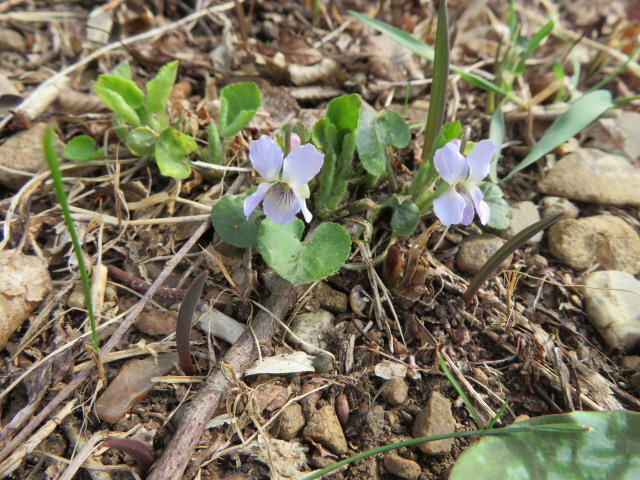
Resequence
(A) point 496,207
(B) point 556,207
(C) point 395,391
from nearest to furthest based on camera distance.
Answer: (C) point 395,391 < (A) point 496,207 < (B) point 556,207

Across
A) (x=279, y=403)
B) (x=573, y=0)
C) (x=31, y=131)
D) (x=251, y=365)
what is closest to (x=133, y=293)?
(x=251, y=365)

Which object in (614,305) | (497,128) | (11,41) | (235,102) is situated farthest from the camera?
(11,41)

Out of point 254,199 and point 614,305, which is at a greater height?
point 254,199

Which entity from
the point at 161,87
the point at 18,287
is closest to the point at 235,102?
the point at 161,87

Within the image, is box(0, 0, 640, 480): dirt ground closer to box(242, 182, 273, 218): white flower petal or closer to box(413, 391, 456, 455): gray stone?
box(413, 391, 456, 455): gray stone

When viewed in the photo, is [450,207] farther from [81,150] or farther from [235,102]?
[81,150]

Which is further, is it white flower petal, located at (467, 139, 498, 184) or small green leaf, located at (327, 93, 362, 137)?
small green leaf, located at (327, 93, 362, 137)

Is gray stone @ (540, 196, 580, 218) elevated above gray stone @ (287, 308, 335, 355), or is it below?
above

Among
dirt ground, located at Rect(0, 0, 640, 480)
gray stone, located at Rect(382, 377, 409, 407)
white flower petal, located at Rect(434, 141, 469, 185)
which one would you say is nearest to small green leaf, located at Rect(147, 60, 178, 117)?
dirt ground, located at Rect(0, 0, 640, 480)
